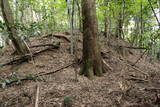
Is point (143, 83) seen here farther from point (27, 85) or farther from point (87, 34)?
point (27, 85)

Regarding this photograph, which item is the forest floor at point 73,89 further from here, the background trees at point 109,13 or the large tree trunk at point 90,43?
the background trees at point 109,13

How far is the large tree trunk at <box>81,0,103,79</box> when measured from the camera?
16.1 feet

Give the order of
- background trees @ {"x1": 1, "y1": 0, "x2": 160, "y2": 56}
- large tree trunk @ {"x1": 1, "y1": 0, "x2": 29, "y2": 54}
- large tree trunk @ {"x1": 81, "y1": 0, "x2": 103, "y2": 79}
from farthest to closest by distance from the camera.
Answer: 1. background trees @ {"x1": 1, "y1": 0, "x2": 160, "y2": 56}
2. large tree trunk @ {"x1": 1, "y1": 0, "x2": 29, "y2": 54}
3. large tree trunk @ {"x1": 81, "y1": 0, "x2": 103, "y2": 79}

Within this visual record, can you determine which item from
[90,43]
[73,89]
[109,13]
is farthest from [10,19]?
[109,13]

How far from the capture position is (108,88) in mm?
4289

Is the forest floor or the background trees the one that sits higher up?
the background trees

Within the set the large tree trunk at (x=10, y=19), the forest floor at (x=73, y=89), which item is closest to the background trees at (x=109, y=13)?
the large tree trunk at (x=10, y=19)

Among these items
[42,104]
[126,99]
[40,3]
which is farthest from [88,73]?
[40,3]

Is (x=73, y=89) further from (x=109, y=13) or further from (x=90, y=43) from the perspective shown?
(x=109, y=13)

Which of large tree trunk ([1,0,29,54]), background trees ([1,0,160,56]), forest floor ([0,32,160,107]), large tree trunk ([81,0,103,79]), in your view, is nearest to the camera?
forest floor ([0,32,160,107])

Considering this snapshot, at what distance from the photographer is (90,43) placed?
16.4ft

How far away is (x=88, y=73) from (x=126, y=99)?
185 centimetres

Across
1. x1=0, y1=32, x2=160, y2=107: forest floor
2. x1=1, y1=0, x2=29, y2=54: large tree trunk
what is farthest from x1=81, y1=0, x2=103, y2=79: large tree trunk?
x1=1, y1=0, x2=29, y2=54: large tree trunk

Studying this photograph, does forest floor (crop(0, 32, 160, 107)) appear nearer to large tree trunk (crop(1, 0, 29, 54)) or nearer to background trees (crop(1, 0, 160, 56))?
large tree trunk (crop(1, 0, 29, 54))
